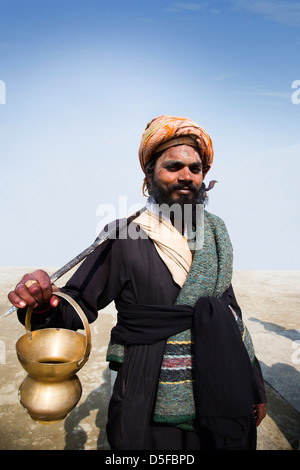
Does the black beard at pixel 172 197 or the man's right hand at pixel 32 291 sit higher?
the black beard at pixel 172 197

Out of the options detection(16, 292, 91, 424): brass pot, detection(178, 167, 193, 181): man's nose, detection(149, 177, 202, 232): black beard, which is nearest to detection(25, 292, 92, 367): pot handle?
detection(16, 292, 91, 424): brass pot

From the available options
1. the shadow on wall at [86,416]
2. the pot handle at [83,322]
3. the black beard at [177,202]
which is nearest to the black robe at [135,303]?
the pot handle at [83,322]

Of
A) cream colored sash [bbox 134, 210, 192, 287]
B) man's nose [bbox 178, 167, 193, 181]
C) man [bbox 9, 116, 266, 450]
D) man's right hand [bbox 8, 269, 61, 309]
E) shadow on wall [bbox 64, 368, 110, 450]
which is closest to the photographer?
man's right hand [bbox 8, 269, 61, 309]

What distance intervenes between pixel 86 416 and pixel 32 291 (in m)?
2.43

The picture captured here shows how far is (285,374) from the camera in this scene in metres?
4.21

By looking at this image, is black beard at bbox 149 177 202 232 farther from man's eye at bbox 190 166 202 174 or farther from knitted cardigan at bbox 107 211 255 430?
knitted cardigan at bbox 107 211 255 430

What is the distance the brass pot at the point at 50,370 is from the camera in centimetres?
142

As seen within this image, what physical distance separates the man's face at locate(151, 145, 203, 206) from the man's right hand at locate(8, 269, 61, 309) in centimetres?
90

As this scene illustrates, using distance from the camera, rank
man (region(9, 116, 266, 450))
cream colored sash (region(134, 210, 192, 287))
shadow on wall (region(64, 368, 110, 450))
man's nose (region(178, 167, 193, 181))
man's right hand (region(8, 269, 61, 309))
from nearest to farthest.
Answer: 1. man's right hand (region(8, 269, 61, 309))
2. man (region(9, 116, 266, 450))
3. cream colored sash (region(134, 210, 192, 287))
4. man's nose (region(178, 167, 193, 181))
5. shadow on wall (region(64, 368, 110, 450))

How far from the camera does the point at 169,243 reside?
5.94 feet

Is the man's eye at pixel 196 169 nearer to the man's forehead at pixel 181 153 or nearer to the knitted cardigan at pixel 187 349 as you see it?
the man's forehead at pixel 181 153

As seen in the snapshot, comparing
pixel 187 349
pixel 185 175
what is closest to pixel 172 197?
pixel 185 175

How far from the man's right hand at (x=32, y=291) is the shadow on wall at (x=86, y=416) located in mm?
2012

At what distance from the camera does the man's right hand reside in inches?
55.3
